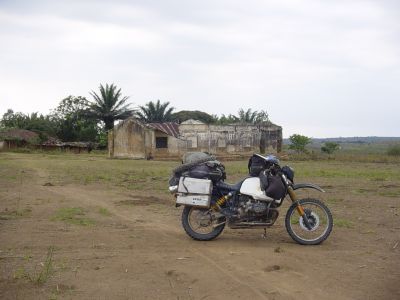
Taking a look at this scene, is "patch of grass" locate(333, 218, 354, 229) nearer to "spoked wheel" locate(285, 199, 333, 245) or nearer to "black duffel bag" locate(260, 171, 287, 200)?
"spoked wheel" locate(285, 199, 333, 245)

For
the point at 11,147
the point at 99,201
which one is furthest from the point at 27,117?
the point at 99,201

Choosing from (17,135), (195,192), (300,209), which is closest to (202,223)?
(195,192)

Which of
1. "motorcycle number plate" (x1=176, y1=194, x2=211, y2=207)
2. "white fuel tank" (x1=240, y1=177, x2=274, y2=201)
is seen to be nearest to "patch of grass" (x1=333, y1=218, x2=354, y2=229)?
"white fuel tank" (x1=240, y1=177, x2=274, y2=201)

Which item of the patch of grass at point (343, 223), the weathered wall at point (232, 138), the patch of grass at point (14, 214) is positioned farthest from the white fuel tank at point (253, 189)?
the weathered wall at point (232, 138)

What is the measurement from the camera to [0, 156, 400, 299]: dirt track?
4.99 meters

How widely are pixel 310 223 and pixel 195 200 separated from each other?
1.68m

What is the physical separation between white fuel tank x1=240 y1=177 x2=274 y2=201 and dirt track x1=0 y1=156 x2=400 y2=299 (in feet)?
2.12

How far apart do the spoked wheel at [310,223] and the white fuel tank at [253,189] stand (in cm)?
47

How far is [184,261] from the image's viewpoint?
615 centimetres

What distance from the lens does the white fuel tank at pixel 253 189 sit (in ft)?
23.9

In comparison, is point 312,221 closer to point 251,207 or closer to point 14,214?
point 251,207

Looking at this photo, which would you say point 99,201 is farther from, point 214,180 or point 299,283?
point 299,283

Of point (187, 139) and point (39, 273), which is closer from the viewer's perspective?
point (39, 273)

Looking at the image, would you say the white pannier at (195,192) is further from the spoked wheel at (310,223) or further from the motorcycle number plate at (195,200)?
the spoked wheel at (310,223)
